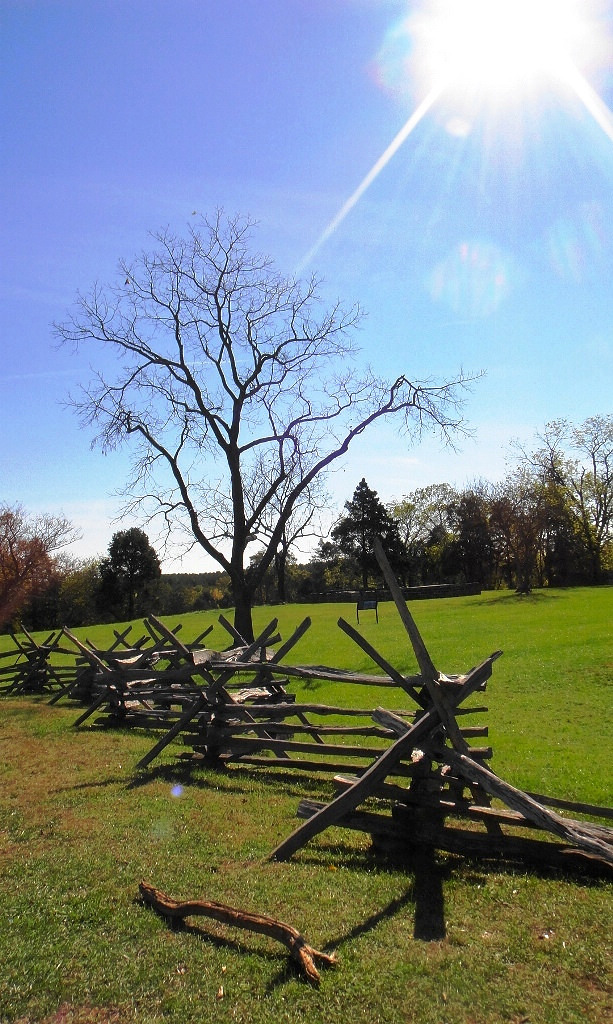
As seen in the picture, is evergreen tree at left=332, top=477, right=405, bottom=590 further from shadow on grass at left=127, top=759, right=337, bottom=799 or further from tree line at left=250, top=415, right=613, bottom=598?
shadow on grass at left=127, top=759, right=337, bottom=799

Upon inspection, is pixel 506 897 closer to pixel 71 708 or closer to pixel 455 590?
pixel 71 708

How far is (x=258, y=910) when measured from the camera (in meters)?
4.70

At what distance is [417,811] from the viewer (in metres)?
5.82

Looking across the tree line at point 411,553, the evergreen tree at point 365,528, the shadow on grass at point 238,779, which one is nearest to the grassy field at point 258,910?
the shadow on grass at point 238,779

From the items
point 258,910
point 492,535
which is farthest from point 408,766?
point 492,535

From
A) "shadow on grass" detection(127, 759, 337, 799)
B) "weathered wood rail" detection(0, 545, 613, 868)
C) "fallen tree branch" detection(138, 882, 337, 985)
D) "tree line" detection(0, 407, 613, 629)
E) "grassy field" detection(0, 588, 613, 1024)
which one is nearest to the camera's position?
"grassy field" detection(0, 588, 613, 1024)

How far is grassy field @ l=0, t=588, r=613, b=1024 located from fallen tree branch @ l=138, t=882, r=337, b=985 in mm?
90

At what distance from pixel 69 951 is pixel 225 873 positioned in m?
1.48

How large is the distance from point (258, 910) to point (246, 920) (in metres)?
0.50

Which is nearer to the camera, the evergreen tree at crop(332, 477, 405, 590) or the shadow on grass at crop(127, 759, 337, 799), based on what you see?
the shadow on grass at crop(127, 759, 337, 799)

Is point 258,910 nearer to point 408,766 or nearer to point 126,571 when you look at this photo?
point 408,766

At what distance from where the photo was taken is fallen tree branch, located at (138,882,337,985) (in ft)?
12.8

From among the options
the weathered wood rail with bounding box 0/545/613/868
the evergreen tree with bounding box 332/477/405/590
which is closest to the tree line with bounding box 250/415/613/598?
the evergreen tree with bounding box 332/477/405/590

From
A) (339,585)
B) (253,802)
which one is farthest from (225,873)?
(339,585)
